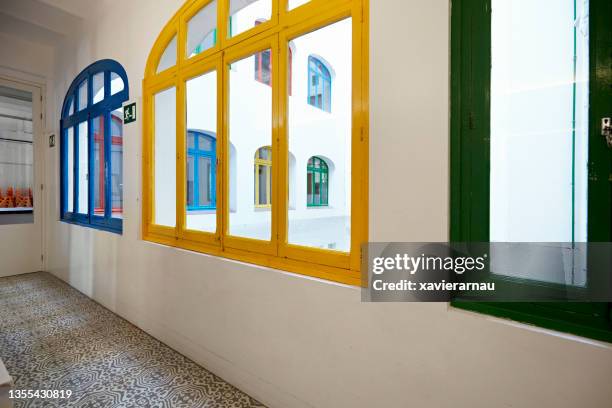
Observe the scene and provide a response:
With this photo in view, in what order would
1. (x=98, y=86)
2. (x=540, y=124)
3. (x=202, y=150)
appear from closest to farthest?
(x=540, y=124)
(x=98, y=86)
(x=202, y=150)

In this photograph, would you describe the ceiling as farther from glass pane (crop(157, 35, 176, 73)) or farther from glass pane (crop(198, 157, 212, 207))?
glass pane (crop(198, 157, 212, 207))

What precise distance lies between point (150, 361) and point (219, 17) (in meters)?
2.78

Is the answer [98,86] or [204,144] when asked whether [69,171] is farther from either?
[204,144]

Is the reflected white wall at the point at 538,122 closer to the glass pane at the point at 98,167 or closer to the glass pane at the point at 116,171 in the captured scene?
the glass pane at the point at 116,171

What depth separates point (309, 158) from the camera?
892 cm

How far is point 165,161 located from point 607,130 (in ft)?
10.5

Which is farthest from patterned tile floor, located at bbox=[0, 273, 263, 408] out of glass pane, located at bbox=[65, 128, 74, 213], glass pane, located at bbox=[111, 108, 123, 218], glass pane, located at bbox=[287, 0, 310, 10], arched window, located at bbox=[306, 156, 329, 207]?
arched window, located at bbox=[306, 156, 329, 207]

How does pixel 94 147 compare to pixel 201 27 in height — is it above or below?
below

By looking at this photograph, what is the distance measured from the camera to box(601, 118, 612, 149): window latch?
1052mm

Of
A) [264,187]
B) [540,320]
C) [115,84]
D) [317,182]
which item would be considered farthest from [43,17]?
[317,182]

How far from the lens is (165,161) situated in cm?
311

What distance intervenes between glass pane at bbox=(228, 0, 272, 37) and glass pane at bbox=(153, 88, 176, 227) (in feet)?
3.10

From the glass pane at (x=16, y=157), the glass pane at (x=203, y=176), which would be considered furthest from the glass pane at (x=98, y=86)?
the glass pane at (x=16, y=157)

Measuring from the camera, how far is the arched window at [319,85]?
7.70m
